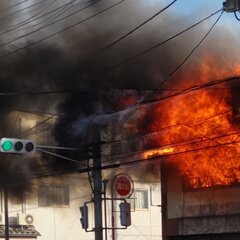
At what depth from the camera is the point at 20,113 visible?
18.8 meters

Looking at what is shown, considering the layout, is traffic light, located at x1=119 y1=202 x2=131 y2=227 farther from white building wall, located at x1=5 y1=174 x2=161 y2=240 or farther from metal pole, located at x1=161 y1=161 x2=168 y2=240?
white building wall, located at x1=5 y1=174 x2=161 y2=240

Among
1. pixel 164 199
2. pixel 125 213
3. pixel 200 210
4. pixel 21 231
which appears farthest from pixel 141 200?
pixel 200 210

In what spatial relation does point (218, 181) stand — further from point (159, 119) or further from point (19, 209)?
point (19, 209)

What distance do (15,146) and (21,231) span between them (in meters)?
17.9

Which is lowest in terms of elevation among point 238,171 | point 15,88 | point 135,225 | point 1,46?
point 135,225

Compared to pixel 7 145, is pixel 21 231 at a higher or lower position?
lower

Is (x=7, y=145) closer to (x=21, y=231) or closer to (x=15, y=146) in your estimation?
(x=15, y=146)

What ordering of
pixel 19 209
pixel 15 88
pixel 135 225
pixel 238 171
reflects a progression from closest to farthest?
1. pixel 238 171
2. pixel 15 88
3. pixel 19 209
4. pixel 135 225

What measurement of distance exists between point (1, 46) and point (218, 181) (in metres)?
6.56

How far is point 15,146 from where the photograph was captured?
47.4 ft

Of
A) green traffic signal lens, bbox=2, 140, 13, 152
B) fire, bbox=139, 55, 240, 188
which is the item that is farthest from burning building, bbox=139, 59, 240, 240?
green traffic signal lens, bbox=2, 140, 13, 152

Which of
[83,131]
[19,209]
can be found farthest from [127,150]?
[19,209]

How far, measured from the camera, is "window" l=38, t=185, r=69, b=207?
29753 millimetres

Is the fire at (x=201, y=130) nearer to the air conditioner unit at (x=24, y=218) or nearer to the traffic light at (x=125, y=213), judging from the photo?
the traffic light at (x=125, y=213)
